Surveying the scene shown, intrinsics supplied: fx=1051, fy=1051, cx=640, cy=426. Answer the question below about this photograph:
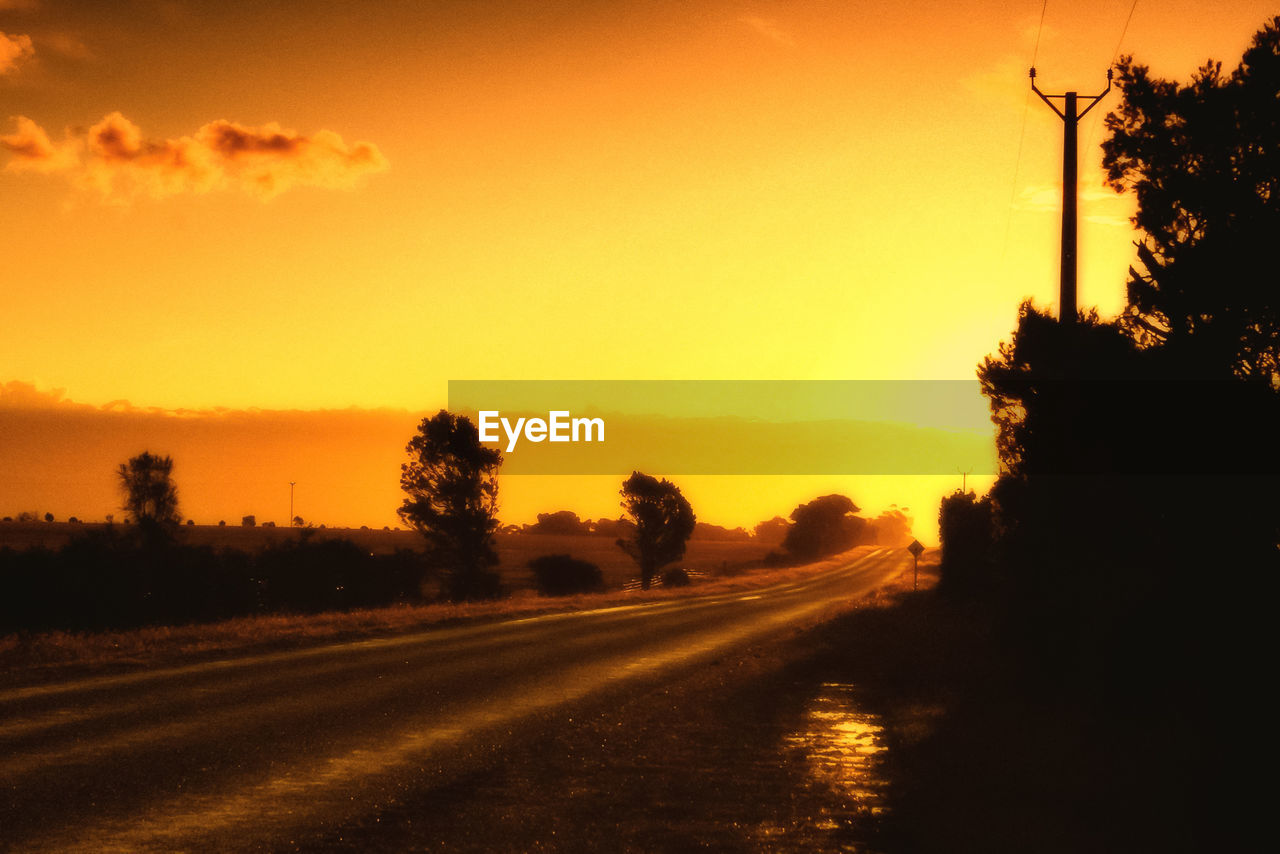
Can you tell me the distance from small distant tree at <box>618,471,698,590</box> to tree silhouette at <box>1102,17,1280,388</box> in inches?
2444

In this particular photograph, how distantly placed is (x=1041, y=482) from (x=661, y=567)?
212 feet

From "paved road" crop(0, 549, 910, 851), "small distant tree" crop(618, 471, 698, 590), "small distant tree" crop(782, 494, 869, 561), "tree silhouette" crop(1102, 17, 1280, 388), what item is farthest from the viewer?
"small distant tree" crop(782, 494, 869, 561)

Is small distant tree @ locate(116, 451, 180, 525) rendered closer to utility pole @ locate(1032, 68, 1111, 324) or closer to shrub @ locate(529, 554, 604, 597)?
shrub @ locate(529, 554, 604, 597)

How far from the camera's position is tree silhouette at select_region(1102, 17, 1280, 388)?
13.1 m

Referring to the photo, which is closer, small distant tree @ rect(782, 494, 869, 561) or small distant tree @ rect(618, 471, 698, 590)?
small distant tree @ rect(618, 471, 698, 590)

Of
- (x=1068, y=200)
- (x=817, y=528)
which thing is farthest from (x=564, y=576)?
(x=817, y=528)

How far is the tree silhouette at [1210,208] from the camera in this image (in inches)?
517

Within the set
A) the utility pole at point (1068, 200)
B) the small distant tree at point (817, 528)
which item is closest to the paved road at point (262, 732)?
the utility pole at point (1068, 200)

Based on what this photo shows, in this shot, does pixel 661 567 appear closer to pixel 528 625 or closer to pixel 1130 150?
pixel 528 625

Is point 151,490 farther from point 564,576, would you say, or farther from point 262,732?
point 262,732

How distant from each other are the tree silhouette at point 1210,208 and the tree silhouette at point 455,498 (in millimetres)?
49499

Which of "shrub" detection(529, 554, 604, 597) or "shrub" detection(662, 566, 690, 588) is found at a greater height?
"shrub" detection(529, 554, 604, 597)

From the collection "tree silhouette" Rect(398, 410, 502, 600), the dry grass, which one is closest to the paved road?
the dry grass

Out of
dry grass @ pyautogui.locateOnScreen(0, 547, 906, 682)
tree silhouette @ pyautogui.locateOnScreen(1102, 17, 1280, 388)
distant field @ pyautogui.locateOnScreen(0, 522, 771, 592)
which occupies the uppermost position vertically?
tree silhouette @ pyautogui.locateOnScreen(1102, 17, 1280, 388)
